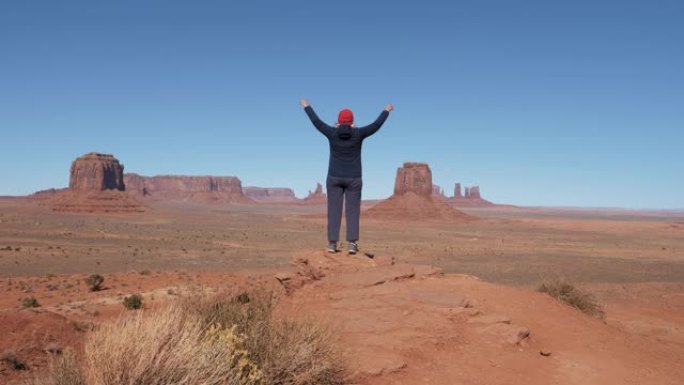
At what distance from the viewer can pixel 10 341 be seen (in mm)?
7965

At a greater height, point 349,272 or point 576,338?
point 349,272

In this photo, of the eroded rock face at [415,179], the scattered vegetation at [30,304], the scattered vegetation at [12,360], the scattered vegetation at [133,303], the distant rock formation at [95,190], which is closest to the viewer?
the scattered vegetation at [12,360]

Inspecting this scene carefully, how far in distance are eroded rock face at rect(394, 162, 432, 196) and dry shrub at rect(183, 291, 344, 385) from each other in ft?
350

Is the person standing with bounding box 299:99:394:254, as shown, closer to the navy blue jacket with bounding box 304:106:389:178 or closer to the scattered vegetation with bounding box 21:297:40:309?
the navy blue jacket with bounding box 304:106:389:178

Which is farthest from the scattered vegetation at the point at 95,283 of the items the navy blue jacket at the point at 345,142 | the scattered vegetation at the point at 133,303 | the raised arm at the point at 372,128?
the raised arm at the point at 372,128

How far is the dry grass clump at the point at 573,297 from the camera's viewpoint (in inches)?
412

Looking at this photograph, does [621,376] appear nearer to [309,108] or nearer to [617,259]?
[309,108]

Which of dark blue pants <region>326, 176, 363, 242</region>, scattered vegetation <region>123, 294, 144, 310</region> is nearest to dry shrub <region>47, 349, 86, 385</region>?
dark blue pants <region>326, 176, 363, 242</region>

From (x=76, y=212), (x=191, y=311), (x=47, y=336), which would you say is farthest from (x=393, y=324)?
(x=76, y=212)

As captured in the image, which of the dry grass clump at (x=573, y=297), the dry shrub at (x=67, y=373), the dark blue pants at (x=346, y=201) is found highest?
the dark blue pants at (x=346, y=201)

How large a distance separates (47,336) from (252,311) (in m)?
5.16

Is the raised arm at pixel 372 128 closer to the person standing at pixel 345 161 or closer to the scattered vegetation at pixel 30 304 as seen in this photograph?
the person standing at pixel 345 161

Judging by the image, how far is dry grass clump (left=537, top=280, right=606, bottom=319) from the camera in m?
10.5

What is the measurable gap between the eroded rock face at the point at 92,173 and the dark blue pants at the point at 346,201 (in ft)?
394
